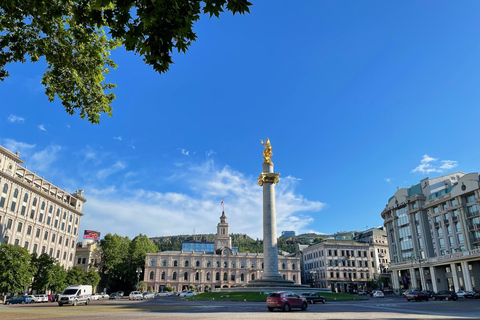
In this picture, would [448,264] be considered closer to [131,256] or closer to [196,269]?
[196,269]

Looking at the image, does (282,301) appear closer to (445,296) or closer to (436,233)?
(445,296)

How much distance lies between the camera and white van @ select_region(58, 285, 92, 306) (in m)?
33.6

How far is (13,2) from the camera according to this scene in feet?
27.0

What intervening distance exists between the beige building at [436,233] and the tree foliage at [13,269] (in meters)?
71.0

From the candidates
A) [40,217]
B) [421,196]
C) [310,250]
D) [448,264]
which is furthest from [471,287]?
[40,217]

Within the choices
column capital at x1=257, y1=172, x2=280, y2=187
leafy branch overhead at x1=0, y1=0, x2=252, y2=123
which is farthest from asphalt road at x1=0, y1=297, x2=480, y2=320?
column capital at x1=257, y1=172, x2=280, y2=187

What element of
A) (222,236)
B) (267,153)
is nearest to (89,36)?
(267,153)

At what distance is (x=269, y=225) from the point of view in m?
55.6

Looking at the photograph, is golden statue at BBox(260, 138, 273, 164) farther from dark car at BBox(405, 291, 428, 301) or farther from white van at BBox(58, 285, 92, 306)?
white van at BBox(58, 285, 92, 306)

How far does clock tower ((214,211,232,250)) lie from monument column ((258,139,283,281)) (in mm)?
65985

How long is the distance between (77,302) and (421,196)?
227ft

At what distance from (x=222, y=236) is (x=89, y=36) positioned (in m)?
115

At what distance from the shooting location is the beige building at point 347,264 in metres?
98.9

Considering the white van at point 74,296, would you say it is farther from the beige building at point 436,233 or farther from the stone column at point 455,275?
the stone column at point 455,275
